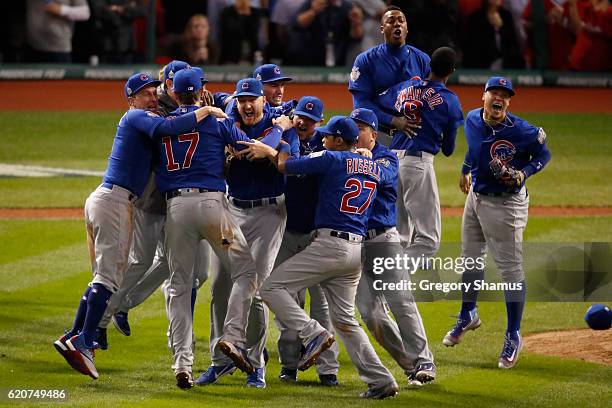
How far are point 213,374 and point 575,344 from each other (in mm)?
2689

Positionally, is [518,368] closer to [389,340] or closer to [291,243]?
[389,340]

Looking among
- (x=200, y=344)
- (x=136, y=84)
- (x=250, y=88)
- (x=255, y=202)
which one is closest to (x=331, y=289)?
(x=255, y=202)

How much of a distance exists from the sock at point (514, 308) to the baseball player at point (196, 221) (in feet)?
5.98

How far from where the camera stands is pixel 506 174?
8.28 metres

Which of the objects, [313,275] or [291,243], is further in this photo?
[291,243]

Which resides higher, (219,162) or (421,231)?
(219,162)

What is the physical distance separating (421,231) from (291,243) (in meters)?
1.57

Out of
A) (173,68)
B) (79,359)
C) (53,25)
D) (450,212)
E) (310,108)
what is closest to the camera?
Answer: (79,359)

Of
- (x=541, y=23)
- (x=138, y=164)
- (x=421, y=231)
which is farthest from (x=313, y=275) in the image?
(x=541, y=23)

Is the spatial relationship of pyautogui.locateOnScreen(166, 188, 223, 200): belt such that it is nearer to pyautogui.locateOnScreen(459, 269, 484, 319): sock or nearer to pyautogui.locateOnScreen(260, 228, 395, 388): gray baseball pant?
pyautogui.locateOnScreen(260, 228, 395, 388): gray baseball pant

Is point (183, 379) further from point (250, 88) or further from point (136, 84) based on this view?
point (136, 84)

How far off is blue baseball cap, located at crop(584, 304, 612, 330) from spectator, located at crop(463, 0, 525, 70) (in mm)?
10437

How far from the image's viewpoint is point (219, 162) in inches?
304

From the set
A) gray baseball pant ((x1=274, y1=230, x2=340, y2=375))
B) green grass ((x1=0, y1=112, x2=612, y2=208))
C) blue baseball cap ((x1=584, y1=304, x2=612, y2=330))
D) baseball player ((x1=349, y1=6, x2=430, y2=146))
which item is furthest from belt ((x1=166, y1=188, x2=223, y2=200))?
green grass ((x1=0, y1=112, x2=612, y2=208))
